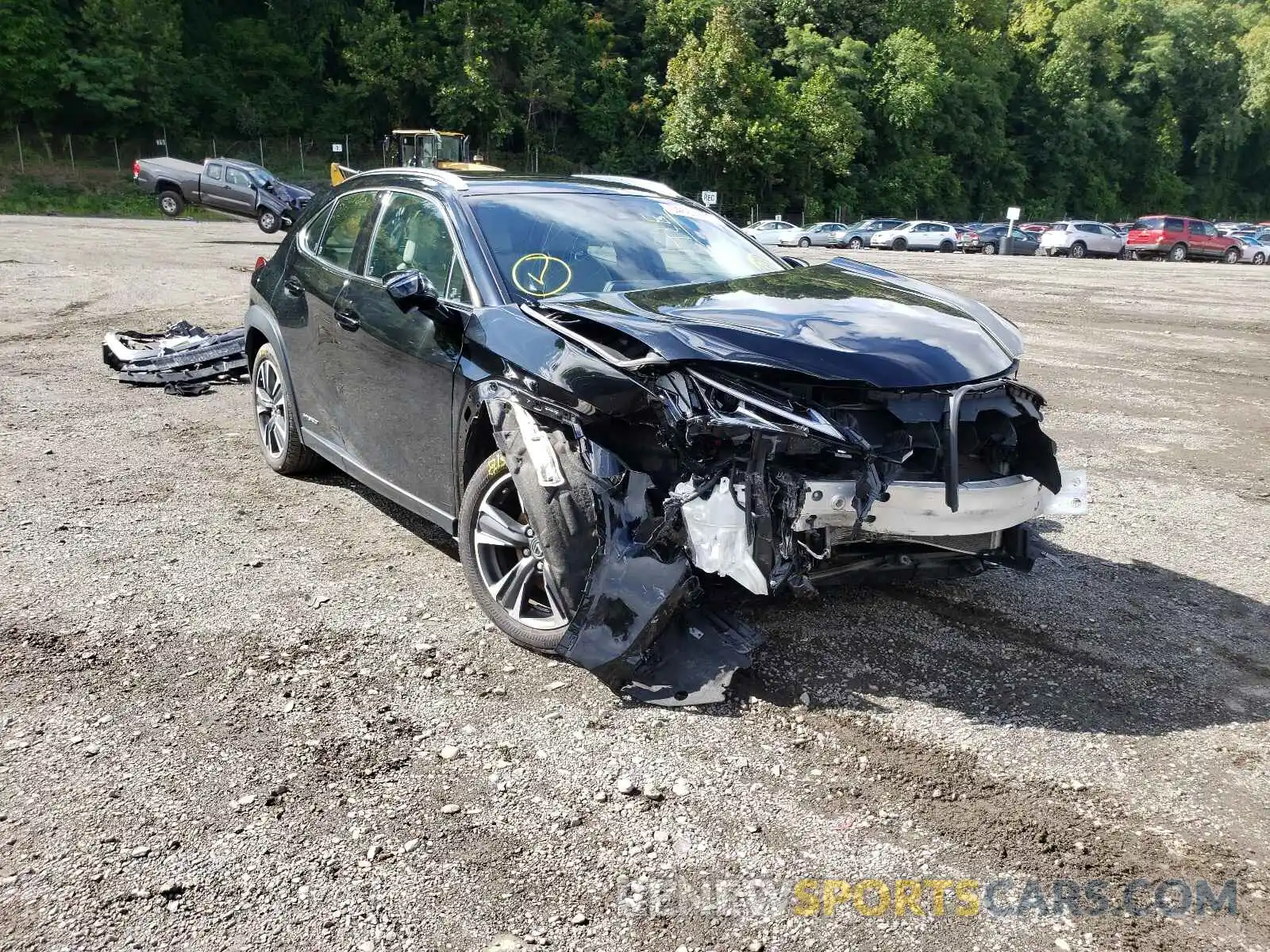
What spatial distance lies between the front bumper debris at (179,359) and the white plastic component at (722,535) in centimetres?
612

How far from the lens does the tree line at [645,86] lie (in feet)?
148

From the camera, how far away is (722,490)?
326 centimetres

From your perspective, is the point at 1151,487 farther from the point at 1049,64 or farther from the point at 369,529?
the point at 1049,64

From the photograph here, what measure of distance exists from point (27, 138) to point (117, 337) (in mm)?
43744

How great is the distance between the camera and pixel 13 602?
13.5 ft

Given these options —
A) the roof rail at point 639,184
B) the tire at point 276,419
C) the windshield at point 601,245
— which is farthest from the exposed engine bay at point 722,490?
the tire at point 276,419

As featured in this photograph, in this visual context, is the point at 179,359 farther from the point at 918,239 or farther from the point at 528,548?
the point at 918,239

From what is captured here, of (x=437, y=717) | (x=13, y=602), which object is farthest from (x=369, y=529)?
(x=437, y=717)

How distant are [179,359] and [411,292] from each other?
17.8 ft

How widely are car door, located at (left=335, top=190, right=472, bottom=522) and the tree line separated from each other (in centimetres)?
4717

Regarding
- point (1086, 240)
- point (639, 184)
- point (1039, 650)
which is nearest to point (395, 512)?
point (639, 184)

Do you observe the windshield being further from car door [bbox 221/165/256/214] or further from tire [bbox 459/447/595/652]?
car door [bbox 221/165/256/214]

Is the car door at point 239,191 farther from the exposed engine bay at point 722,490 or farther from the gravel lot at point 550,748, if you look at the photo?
the exposed engine bay at point 722,490

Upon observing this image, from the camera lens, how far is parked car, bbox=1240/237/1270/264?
3719 cm
